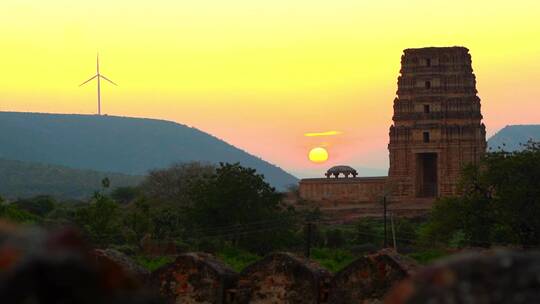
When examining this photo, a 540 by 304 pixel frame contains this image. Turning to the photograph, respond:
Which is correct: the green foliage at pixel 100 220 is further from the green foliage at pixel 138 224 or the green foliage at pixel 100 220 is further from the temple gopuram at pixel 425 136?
the temple gopuram at pixel 425 136

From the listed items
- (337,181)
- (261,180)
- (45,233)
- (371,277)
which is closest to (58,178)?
(337,181)

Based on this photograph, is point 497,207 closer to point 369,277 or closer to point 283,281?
point 283,281

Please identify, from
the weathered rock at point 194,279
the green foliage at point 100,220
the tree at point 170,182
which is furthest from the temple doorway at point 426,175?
the weathered rock at point 194,279

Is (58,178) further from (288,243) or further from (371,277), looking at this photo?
(371,277)

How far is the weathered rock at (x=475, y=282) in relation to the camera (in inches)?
127

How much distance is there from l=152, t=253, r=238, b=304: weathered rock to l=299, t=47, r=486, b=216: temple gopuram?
52556mm

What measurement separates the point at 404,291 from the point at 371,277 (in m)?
14.3

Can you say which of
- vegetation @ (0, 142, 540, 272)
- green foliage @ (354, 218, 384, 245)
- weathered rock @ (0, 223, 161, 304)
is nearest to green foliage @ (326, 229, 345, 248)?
vegetation @ (0, 142, 540, 272)

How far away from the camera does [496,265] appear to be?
129 inches

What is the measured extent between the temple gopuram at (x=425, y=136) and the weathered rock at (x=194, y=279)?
52556mm

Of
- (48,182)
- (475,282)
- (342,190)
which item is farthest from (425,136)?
(48,182)

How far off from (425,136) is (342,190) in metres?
6.78

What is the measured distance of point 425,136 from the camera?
7481 cm

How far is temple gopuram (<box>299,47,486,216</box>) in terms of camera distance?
7225 centimetres
